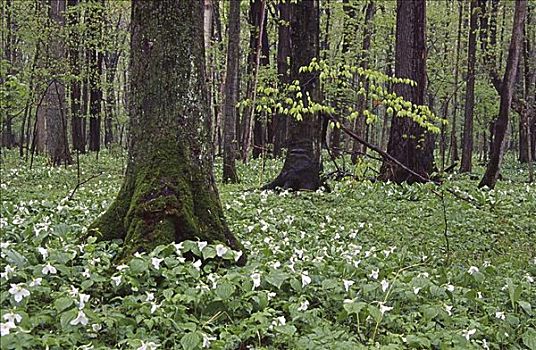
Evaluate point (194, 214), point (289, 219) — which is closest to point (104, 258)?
point (194, 214)

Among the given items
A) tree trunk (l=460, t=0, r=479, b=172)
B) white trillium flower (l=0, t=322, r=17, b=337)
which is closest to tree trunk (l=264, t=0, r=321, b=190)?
white trillium flower (l=0, t=322, r=17, b=337)

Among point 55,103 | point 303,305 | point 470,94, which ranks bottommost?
point 303,305

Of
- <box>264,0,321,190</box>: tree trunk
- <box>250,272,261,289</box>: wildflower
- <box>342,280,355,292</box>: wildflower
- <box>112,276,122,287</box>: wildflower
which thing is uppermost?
<box>264,0,321,190</box>: tree trunk

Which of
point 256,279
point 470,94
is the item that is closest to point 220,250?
point 256,279

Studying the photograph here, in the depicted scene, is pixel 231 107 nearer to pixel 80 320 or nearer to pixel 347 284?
pixel 347 284

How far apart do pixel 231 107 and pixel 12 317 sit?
10036mm

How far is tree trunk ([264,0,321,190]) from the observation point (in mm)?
9680

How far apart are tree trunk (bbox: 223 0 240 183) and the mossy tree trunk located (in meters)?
6.93

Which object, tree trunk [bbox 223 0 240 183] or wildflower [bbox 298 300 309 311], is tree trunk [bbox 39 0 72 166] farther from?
wildflower [bbox 298 300 309 311]

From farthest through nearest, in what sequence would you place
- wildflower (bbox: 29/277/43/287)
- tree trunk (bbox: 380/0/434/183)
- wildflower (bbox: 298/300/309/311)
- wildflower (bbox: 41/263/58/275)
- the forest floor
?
tree trunk (bbox: 380/0/434/183) < wildflower (bbox: 298/300/309/311) < wildflower (bbox: 41/263/58/275) < wildflower (bbox: 29/277/43/287) < the forest floor

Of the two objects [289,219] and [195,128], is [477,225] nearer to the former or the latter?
[289,219]

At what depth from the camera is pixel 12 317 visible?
2738mm

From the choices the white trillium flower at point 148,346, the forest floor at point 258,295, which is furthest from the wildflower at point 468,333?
the white trillium flower at point 148,346

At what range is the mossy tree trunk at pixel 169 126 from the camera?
459 cm
